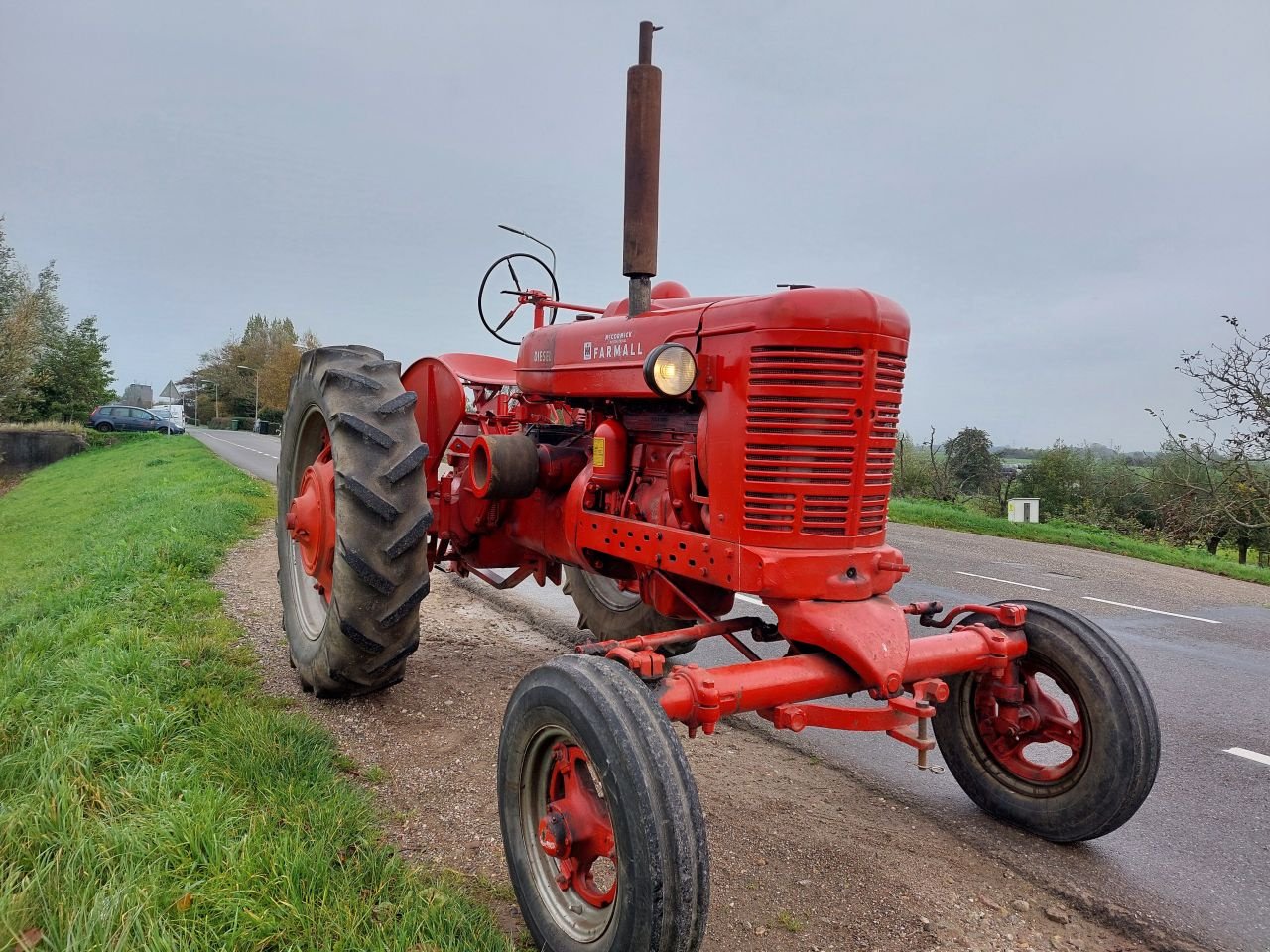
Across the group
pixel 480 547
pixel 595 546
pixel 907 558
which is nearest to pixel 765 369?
pixel 595 546

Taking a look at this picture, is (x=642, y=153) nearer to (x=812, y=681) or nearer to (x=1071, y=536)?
(x=812, y=681)

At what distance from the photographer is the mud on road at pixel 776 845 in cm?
247

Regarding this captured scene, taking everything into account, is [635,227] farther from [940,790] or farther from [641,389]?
[940,790]

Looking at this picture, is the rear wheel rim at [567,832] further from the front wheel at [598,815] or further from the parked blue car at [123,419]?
the parked blue car at [123,419]

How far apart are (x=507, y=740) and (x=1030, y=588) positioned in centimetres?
709

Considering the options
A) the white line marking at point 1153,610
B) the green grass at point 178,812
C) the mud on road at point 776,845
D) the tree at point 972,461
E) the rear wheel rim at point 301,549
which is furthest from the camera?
the tree at point 972,461

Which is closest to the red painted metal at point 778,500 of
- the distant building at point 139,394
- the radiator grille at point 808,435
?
the radiator grille at point 808,435

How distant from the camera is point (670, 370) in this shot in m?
2.74

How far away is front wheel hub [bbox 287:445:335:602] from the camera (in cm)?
394

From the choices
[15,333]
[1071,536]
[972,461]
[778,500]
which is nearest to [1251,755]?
[778,500]

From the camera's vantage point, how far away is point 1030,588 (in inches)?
322

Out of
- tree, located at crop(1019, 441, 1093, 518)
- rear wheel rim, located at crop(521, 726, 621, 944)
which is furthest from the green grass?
tree, located at crop(1019, 441, 1093, 518)

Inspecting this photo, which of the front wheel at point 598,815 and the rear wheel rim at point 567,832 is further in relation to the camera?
the rear wheel rim at point 567,832

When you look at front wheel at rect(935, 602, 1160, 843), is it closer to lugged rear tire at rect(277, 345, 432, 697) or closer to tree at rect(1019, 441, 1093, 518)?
lugged rear tire at rect(277, 345, 432, 697)
